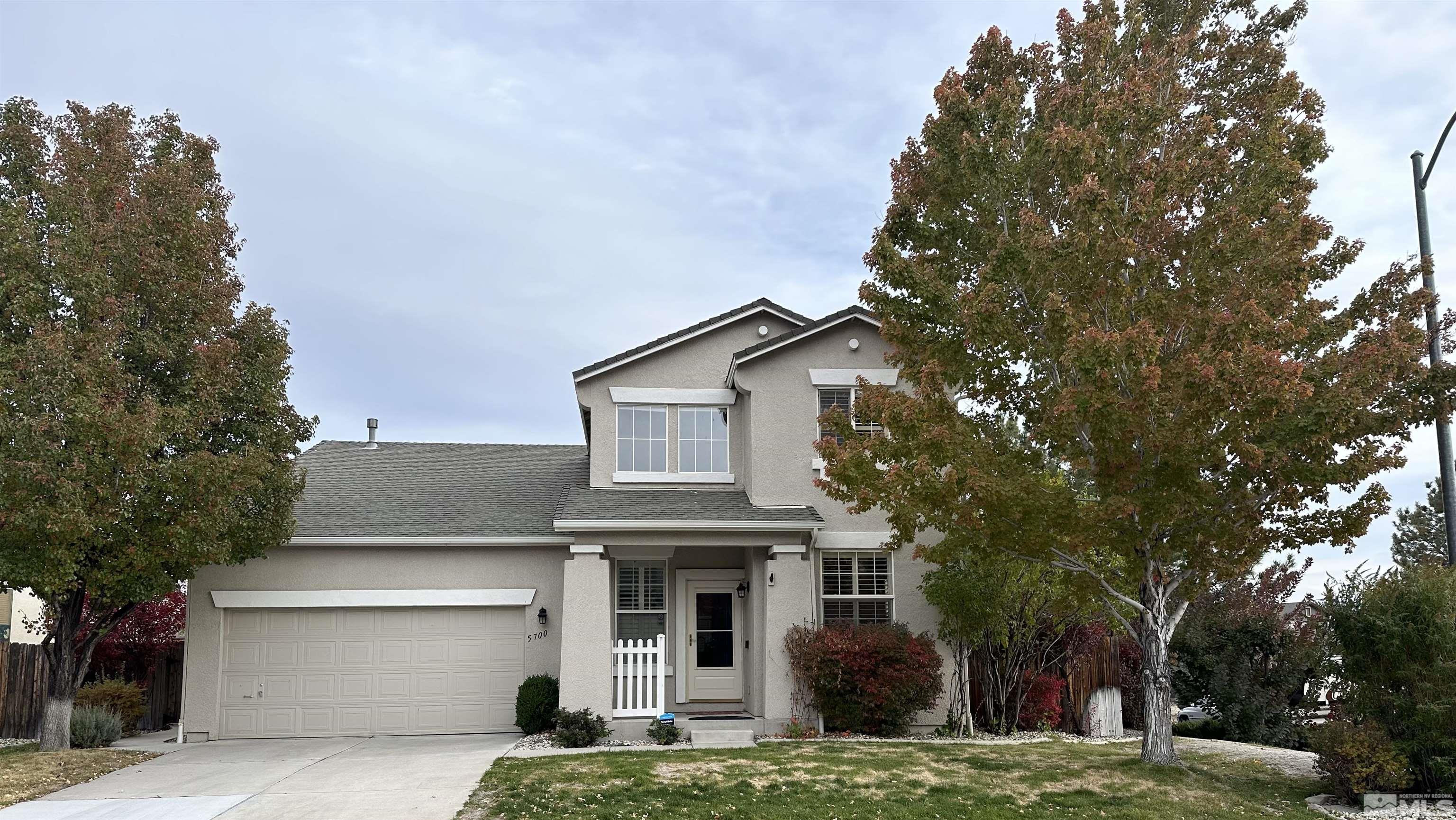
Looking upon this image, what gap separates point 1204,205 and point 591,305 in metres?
14.2

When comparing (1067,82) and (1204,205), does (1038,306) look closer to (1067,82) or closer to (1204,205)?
(1204,205)

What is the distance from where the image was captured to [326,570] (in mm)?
16984

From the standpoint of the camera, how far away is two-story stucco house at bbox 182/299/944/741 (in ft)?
53.0

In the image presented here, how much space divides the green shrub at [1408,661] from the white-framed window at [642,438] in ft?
34.7

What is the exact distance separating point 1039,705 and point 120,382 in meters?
14.5

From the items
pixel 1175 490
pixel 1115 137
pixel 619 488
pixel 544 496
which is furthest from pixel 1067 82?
pixel 544 496

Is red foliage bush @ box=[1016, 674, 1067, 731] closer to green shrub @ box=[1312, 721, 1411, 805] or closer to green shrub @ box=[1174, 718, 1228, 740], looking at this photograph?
green shrub @ box=[1174, 718, 1228, 740]

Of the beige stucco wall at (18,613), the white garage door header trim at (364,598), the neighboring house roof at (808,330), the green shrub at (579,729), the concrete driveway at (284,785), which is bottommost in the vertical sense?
the concrete driveway at (284,785)

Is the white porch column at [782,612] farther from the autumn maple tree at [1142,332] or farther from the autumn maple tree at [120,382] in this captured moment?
the autumn maple tree at [120,382]

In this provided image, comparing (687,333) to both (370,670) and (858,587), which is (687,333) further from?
(370,670)

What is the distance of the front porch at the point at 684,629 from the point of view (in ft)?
51.3

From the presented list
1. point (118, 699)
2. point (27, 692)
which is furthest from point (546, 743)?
point (27, 692)

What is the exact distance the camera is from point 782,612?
16.1 metres

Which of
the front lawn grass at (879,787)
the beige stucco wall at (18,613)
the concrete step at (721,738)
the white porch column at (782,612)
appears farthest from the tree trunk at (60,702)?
the beige stucco wall at (18,613)
